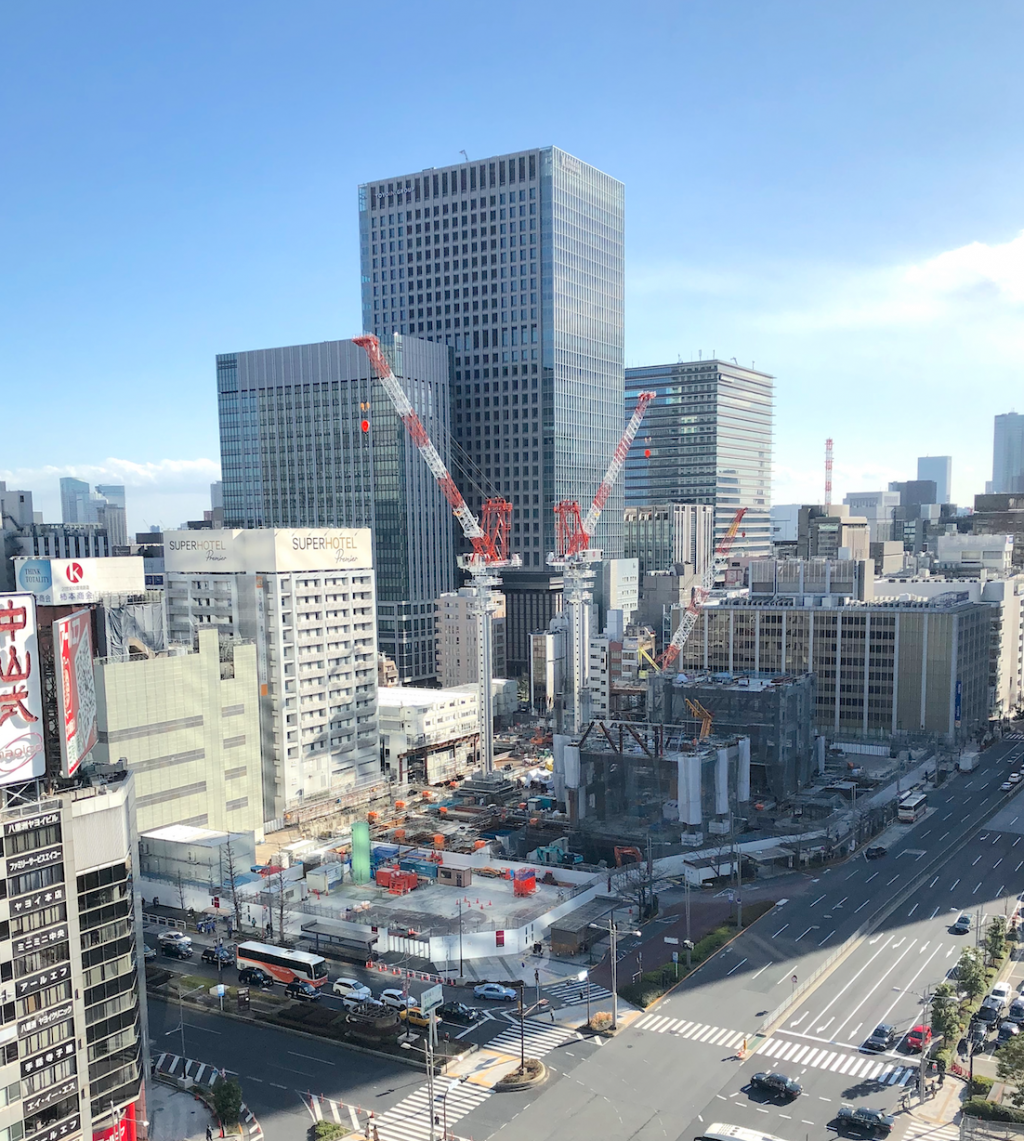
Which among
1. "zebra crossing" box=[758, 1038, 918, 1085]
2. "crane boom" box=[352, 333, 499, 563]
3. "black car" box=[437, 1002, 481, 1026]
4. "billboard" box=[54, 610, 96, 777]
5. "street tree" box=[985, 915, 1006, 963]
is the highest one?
"crane boom" box=[352, 333, 499, 563]

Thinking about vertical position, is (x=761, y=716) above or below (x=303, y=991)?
above

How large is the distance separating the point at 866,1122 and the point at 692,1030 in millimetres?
11674

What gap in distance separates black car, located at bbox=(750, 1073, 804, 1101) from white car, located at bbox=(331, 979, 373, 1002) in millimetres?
23458

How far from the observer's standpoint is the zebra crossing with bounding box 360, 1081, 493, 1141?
150 ft

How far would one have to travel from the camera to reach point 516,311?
178 meters

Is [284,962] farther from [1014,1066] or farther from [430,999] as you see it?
[1014,1066]

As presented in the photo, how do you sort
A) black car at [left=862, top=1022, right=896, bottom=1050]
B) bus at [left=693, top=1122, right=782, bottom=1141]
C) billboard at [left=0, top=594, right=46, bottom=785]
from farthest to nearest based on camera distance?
1. black car at [left=862, top=1022, right=896, bottom=1050]
2. bus at [left=693, top=1122, right=782, bottom=1141]
3. billboard at [left=0, top=594, right=46, bottom=785]

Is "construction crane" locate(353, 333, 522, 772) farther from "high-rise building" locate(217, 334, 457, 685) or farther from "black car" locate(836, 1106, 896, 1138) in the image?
"black car" locate(836, 1106, 896, 1138)

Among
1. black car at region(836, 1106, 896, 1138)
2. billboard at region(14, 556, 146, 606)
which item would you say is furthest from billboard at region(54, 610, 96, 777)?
black car at region(836, 1106, 896, 1138)

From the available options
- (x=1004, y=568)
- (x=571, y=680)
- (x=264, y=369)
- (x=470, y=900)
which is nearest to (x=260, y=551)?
(x=470, y=900)

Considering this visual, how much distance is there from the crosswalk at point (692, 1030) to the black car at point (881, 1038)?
669cm

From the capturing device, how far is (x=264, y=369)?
557ft

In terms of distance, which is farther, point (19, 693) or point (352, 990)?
point (352, 990)

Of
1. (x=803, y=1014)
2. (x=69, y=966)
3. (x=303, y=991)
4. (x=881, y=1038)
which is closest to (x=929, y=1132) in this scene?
(x=881, y=1038)
